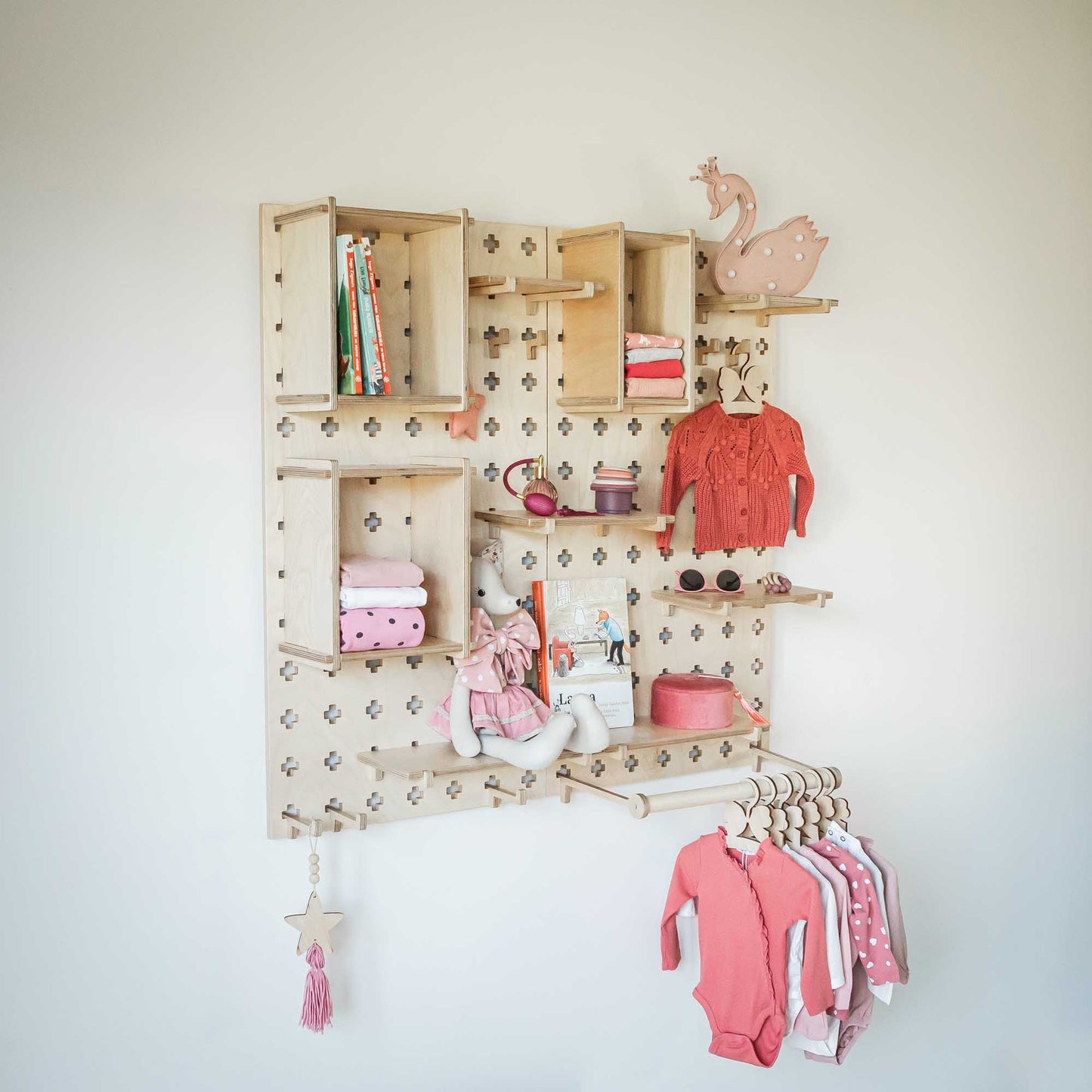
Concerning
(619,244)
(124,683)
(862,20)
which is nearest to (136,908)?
(124,683)

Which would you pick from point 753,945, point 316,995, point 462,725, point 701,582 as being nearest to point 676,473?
point 701,582

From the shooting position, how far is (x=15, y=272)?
192 centimetres

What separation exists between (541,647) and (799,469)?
70 cm

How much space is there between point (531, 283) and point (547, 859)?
1.21 m

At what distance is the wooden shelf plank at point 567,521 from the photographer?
2195 mm

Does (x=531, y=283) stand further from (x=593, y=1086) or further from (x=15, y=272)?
(x=593, y=1086)

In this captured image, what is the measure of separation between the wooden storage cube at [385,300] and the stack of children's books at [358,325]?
3 centimetres

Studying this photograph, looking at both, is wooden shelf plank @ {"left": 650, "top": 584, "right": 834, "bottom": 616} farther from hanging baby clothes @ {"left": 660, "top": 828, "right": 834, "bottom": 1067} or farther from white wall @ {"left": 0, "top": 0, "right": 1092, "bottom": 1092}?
hanging baby clothes @ {"left": 660, "top": 828, "right": 834, "bottom": 1067}

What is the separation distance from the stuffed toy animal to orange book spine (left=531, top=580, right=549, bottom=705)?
0.10ft

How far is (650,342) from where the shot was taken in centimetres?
227

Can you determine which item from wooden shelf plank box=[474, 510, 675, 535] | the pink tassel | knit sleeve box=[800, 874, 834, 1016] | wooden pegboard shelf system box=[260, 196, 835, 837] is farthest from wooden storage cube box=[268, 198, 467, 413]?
knit sleeve box=[800, 874, 834, 1016]

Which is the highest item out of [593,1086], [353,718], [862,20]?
[862,20]

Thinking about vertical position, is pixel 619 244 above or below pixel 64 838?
above

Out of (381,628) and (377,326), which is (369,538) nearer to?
(381,628)
